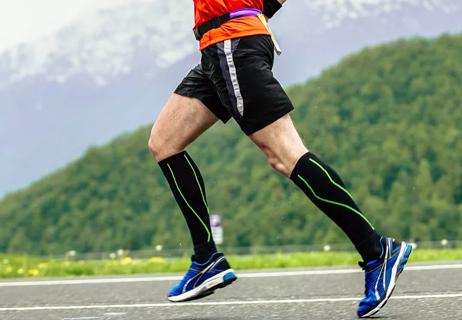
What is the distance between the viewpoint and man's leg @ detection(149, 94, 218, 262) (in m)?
3.96

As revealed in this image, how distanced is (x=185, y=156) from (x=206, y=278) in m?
0.53

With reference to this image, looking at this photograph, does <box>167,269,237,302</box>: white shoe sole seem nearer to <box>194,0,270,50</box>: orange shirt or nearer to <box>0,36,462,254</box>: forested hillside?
<box>194,0,270,50</box>: orange shirt

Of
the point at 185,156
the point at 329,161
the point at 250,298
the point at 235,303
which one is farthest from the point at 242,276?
the point at 329,161

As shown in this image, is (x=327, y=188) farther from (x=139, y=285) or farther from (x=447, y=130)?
(x=447, y=130)

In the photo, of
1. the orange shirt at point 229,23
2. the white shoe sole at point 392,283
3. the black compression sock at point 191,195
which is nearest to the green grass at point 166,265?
the black compression sock at point 191,195

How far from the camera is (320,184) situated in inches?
139

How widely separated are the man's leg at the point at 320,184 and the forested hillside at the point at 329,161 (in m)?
94.5

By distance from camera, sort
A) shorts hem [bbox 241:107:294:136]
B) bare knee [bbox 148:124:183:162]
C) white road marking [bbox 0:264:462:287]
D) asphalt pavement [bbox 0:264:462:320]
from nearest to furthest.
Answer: shorts hem [bbox 241:107:294:136] < asphalt pavement [bbox 0:264:462:320] < bare knee [bbox 148:124:183:162] < white road marking [bbox 0:264:462:287]

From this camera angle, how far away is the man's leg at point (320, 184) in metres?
3.53

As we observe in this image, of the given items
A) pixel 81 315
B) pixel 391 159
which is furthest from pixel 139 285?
pixel 391 159

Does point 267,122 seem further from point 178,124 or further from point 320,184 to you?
point 178,124

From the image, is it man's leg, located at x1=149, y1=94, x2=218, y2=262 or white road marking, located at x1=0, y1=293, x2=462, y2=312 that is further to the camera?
white road marking, located at x1=0, y1=293, x2=462, y2=312

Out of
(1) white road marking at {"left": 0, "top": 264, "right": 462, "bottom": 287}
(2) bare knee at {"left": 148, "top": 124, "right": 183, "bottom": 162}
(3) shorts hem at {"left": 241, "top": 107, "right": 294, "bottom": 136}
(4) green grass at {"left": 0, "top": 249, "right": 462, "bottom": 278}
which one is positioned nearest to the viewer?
(3) shorts hem at {"left": 241, "top": 107, "right": 294, "bottom": 136}

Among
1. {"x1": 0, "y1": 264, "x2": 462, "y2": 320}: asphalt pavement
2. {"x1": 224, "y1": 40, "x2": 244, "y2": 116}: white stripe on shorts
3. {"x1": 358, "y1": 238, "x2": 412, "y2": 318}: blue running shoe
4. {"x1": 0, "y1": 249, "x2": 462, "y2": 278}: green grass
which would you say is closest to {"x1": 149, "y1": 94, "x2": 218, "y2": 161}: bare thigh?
{"x1": 224, "y1": 40, "x2": 244, "y2": 116}: white stripe on shorts
